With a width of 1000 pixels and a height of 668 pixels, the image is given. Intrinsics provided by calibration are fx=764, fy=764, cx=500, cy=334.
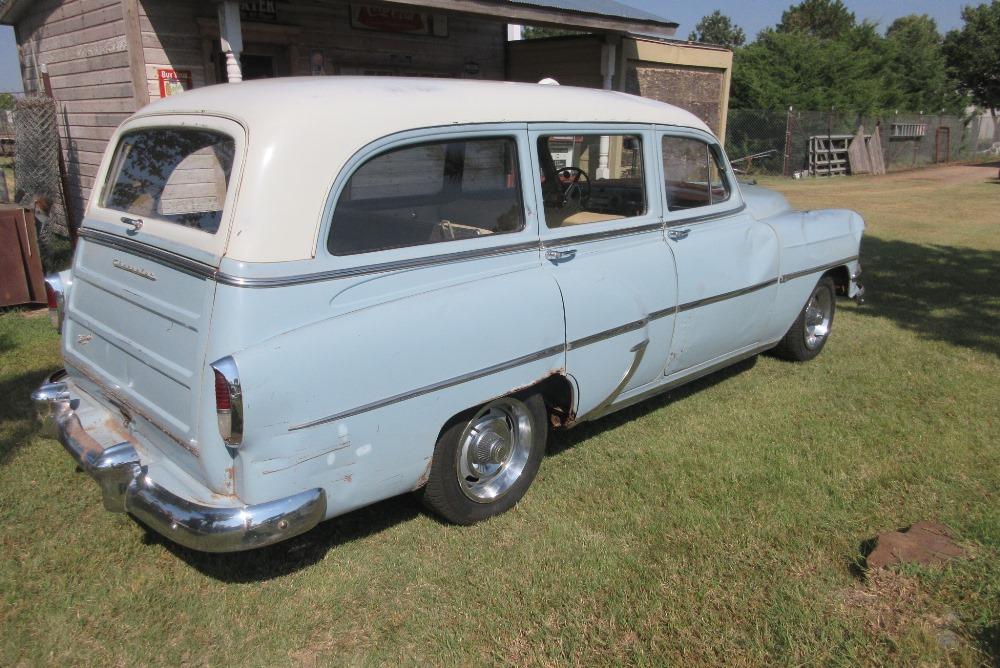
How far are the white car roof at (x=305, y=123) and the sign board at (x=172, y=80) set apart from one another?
15.6 feet

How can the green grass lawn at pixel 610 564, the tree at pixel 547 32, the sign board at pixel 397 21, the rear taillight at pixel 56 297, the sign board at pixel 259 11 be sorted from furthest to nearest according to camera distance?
the tree at pixel 547 32 < the sign board at pixel 397 21 < the sign board at pixel 259 11 < the rear taillight at pixel 56 297 < the green grass lawn at pixel 610 564

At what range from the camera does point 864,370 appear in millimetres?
5316

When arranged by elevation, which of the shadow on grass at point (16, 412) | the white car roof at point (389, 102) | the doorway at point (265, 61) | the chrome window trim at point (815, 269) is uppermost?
the doorway at point (265, 61)

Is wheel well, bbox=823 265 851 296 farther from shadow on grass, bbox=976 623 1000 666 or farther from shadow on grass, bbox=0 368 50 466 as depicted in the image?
shadow on grass, bbox=0 368 50 466

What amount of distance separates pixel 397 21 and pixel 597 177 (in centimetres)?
679

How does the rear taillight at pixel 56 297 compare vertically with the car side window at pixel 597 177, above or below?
below

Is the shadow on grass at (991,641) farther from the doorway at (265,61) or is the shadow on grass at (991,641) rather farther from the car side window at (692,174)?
the doorway at (265,61)

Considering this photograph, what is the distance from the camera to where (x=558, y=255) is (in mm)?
3473

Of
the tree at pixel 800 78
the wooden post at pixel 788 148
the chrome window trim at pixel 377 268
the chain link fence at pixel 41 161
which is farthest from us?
the tree at pixel 800 78

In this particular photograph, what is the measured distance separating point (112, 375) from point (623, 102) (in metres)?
2.78

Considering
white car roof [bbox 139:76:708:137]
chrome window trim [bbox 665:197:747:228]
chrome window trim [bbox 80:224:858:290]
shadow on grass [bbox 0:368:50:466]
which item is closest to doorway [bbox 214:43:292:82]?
shadow on grass [bbox 0:368:50:466]

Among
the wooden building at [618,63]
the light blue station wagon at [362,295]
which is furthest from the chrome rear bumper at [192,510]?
the wooden building at [618,63]

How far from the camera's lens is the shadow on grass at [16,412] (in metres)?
4.15

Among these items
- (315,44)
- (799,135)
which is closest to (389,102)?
(315,44)
